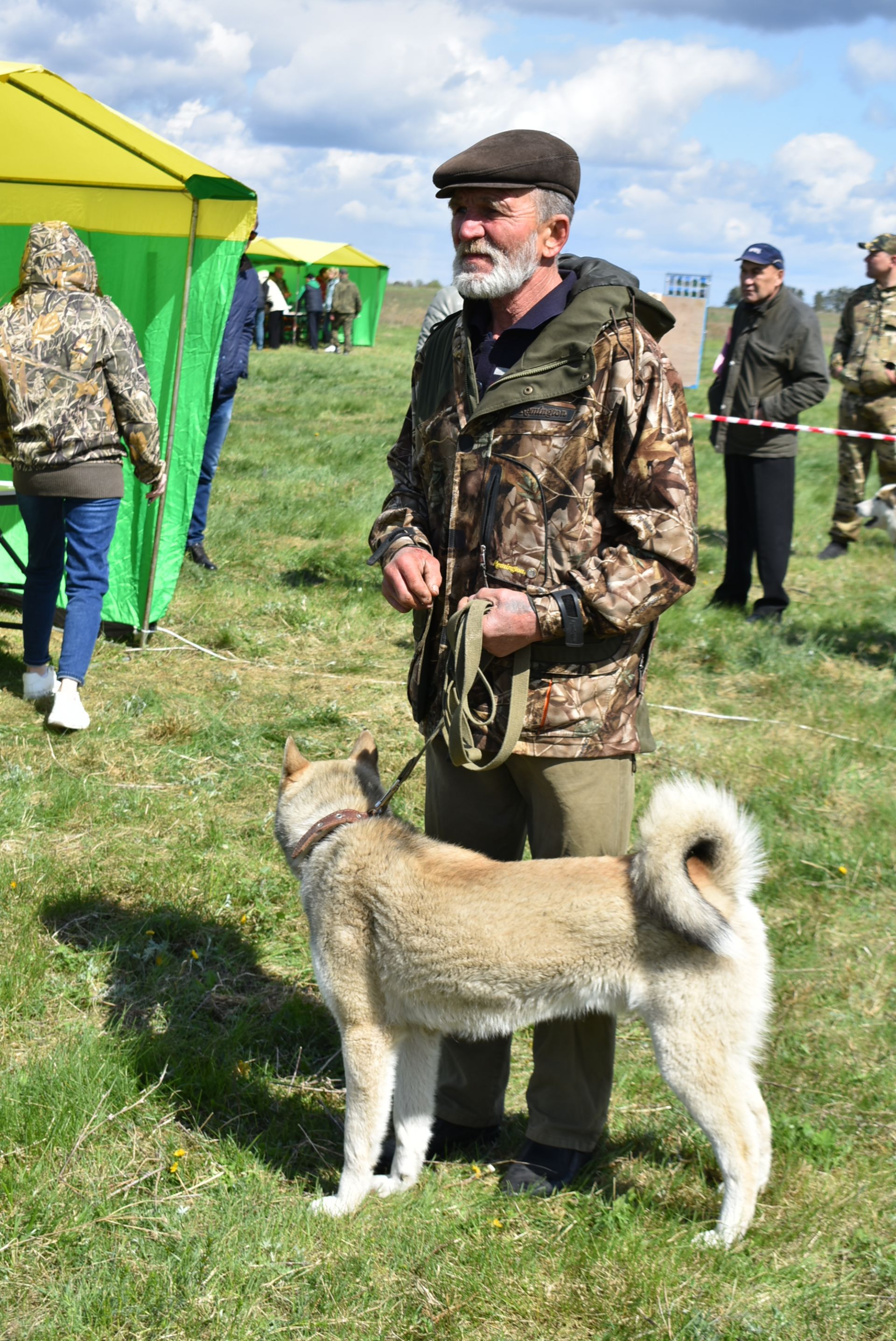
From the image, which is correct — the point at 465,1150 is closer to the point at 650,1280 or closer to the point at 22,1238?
the point at 650,1280

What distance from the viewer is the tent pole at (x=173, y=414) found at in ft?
21.2

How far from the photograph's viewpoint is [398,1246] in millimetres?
2617

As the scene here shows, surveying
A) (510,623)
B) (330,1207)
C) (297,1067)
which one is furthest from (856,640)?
(330,1207)

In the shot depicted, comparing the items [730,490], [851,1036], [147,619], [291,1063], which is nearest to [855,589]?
[730,490]

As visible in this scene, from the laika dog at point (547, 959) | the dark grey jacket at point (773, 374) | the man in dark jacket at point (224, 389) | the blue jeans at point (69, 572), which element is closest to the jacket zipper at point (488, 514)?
the laika dog at point (547, 959)

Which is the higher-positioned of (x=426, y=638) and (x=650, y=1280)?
(x=426, y=638)

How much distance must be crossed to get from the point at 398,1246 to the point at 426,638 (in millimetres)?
1435

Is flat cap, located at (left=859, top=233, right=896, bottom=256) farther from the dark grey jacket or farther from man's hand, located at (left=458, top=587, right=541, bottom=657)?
man's hand, located at (left=458, top=587, right=541, bottom=657)

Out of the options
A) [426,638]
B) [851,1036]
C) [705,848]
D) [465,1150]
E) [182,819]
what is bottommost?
[465,1150]

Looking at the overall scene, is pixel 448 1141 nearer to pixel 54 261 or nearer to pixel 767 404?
pixel 54 261

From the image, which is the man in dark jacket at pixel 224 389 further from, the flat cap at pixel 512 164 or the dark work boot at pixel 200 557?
the flat cap at pixel 512 164

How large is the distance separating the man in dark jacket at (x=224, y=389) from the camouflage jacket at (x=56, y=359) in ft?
9.31

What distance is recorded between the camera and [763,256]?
7.62m

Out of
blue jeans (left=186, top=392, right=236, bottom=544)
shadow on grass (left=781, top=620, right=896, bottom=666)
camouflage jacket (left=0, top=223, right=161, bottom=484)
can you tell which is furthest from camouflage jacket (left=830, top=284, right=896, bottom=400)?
camouflage jacket (left=0, top=223, right=161, bottom=484)
